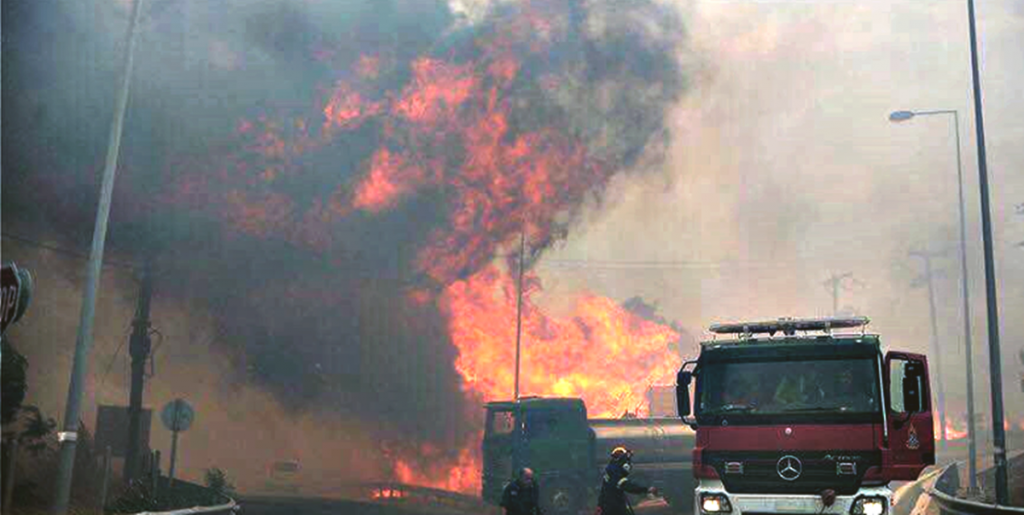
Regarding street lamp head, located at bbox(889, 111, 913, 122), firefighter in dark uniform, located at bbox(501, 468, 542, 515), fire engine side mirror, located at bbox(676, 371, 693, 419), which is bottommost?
firefighter in dark uniform, located at bbox(501, 468, 542, 515)

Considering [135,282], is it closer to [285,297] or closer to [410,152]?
[285,297]

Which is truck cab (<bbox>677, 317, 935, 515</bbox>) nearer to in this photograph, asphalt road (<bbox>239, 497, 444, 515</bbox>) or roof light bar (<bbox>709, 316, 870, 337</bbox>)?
roof light bar (<bbox>709, 316, 870, 337</bbox>)

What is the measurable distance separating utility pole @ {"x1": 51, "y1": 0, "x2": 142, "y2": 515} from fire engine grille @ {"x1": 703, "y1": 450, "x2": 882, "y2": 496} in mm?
8962

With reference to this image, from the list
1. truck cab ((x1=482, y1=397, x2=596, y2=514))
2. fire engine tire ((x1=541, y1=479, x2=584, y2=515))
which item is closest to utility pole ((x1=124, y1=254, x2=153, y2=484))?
truck cab ((x1=482, y1=397, x2=596, y2=514))

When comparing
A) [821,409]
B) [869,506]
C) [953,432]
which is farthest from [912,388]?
[953,432]

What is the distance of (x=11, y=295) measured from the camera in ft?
23.2

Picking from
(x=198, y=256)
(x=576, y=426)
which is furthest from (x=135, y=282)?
(x=576, y=426)

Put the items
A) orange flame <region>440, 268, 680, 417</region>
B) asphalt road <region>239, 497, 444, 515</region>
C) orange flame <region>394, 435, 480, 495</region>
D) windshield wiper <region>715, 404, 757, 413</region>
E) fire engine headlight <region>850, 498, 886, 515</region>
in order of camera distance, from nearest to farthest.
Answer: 1. fire engine headlight <region>850, 498, 886, 515</region>
2. windshield wiper <region>715, 404, 757, 413</region>
3. asphalt road <region>239, 497, 444, 515</region>
4. orange flame <region>394, 435, 480, 495</region>
5. orange flame <region>440, 268, 680, 417</region>

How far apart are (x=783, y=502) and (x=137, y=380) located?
48.0ft

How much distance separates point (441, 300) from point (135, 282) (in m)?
10.4

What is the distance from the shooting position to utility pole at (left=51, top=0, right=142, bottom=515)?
527 inches

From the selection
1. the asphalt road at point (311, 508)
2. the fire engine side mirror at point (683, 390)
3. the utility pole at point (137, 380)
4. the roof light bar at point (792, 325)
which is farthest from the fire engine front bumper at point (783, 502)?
the asphalt road at point (311, 508)

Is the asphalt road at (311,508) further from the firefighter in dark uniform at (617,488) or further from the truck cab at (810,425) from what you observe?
the truck cab at (810,425)

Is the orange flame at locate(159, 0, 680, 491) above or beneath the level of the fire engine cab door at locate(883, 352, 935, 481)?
above
